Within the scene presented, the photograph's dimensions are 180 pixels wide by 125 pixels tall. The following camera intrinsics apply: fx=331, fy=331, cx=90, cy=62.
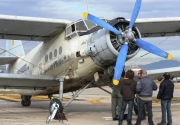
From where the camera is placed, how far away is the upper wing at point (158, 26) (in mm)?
13031

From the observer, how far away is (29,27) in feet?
40.5

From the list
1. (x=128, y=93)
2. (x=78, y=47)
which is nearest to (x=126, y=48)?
(x=128, y=93)

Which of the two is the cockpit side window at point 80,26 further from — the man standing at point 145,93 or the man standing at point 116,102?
the man standing at point 145,93

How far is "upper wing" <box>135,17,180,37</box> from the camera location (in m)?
13.0

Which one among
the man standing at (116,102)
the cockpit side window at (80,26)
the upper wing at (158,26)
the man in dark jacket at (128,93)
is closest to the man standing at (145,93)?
the man in dark jacket at (128,93)

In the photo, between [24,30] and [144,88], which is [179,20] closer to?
[144,88]

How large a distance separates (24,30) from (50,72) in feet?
6.19

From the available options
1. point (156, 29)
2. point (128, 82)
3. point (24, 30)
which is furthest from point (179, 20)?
point (24, 30)

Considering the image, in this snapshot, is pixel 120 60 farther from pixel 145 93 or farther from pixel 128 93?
pixel 145 93

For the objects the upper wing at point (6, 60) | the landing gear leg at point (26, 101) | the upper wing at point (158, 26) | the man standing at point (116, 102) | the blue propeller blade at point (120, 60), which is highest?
the upper wing at point (158, 26)

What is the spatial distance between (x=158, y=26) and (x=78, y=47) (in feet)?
14.3

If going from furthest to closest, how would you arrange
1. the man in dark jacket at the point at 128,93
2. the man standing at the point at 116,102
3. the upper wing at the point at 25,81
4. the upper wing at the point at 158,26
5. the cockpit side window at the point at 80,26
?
the upper wing at the point at 158,26
the upper wing at the point at 25,81
the cockpit side window at the point at 80,26
the man standing at the point at 116,102
the man in dark jacket at the point at 128,93

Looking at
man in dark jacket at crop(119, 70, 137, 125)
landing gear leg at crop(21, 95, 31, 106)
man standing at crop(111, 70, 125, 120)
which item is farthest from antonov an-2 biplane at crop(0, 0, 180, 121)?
landing gear leg at crop(21, 95, 31, 106)

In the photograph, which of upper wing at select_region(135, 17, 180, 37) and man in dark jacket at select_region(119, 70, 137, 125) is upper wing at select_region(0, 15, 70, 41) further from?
man in dark jacket at select_region(119, 70, 137, 125)
